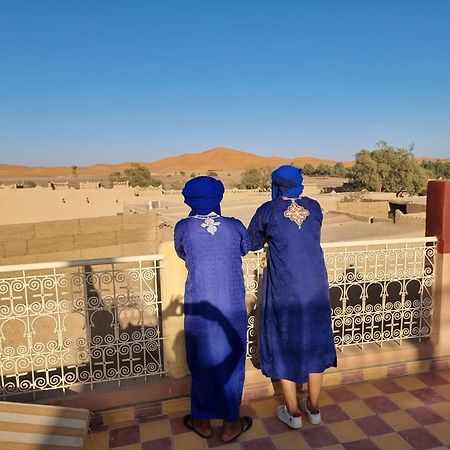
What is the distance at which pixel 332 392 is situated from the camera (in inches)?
128

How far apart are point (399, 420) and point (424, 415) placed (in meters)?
0.21

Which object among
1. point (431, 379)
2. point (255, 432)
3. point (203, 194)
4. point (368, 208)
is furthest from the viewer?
point (368, 208)

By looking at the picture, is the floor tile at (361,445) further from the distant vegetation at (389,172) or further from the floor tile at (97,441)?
the distant vegetation at (389,172)

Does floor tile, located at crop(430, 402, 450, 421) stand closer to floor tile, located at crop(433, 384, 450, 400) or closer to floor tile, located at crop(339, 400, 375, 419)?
floor tile, located at crop(433, 384, 450, 400)

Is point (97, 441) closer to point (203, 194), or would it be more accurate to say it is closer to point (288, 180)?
point (203, 194)

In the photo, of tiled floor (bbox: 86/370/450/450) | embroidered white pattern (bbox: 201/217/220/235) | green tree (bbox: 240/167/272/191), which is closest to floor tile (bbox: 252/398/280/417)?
tiled floor (bbox: 86/370/450/450)

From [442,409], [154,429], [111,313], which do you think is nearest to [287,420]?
[154,429]

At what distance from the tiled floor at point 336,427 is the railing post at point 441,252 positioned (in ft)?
1.72

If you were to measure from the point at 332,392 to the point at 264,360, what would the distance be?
892 millimetres

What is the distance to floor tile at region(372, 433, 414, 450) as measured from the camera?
2.54 meters

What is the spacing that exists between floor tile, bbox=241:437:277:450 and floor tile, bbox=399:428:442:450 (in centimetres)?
87

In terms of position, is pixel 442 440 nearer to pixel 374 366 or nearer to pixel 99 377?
pixel 374 366

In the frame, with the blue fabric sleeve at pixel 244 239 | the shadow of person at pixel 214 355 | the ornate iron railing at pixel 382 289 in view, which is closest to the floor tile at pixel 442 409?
the ornate iron railing at pixel 382 289

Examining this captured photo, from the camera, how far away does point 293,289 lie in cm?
256
